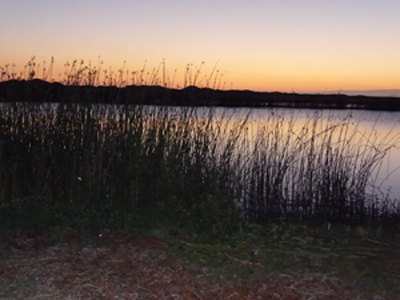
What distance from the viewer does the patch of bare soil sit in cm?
327

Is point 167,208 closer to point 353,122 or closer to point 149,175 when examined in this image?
point 149,175

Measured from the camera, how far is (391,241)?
4.54 meters

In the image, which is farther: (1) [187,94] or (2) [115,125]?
(1) [187,94]

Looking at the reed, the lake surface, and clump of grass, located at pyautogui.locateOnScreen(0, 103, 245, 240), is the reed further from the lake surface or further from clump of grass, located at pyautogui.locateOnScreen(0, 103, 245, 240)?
the lake surface

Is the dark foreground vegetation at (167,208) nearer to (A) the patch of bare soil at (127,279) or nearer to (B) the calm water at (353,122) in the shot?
(A) the patch of bare soil at (127,279)

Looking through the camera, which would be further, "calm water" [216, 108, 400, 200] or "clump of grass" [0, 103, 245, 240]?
"calm water" [216, 108, 400, 200]

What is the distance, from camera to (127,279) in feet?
11.4

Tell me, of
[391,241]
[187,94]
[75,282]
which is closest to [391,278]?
[391,241]

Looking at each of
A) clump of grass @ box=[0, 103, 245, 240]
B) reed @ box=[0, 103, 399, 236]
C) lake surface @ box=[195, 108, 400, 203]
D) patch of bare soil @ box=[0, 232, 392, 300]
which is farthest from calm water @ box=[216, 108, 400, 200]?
patch of bare soil @ box=[0, 232, 392, 300]

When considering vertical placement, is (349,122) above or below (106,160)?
above

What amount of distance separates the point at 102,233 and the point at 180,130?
1.96m

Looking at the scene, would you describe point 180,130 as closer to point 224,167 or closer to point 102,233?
point 224,167

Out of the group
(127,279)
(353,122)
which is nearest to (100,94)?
(127,279)

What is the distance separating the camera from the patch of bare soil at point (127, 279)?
10.7ft
